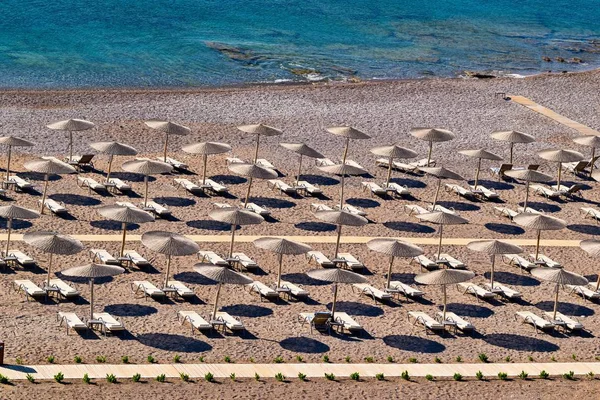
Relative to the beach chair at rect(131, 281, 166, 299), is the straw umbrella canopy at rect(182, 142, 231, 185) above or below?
above

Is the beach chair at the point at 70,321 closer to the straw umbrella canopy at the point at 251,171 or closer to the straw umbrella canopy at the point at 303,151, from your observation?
the straw umbrella canopy at the point at 251,171

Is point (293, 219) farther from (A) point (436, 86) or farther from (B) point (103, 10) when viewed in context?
(B) point (103, 10)

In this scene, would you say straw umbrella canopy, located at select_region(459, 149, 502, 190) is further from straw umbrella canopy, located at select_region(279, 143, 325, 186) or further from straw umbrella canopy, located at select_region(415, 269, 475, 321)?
straw umbrella canopy, located at select_region(415, 269, 475, 321)

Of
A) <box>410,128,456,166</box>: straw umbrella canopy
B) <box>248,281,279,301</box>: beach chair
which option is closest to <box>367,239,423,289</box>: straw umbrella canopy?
<box>248,281,279,301</box>: beach chair

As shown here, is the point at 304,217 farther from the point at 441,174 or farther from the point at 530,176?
the point at 530,176

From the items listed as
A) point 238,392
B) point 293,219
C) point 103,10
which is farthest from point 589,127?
point 103,10

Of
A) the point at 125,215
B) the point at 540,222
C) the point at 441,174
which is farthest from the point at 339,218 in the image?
the point at 441,174

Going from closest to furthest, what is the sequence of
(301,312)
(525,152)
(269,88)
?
(301,312)
(525,152)
(269,88)
